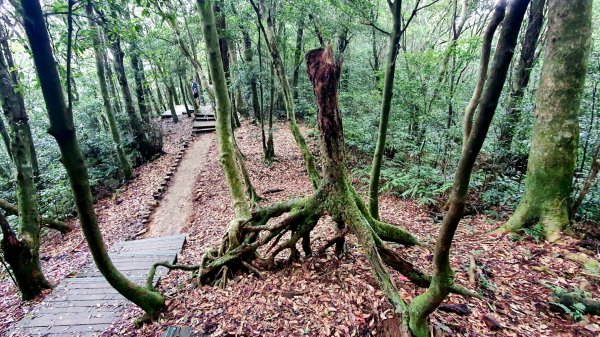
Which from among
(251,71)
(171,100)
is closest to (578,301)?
(251,71)

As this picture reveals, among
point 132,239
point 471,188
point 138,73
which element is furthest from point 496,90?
point 138,73

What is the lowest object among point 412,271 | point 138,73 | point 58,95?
point 412,271

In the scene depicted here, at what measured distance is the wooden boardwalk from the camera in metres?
4.31

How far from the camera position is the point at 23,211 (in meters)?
5.76

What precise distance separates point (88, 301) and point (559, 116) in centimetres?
819

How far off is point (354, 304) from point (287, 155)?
9505 millimetres

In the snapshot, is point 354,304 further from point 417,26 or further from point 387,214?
point 417,26

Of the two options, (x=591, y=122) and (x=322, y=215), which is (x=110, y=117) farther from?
(x=591, y=122)

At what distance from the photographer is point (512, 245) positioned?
4.15m

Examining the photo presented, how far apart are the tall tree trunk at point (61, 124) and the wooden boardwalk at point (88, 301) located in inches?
73.0

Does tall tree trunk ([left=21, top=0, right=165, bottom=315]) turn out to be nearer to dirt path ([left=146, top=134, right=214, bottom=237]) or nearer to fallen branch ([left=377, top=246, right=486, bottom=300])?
fallen branch ([left=377, top=246, right=486, bottom=300])

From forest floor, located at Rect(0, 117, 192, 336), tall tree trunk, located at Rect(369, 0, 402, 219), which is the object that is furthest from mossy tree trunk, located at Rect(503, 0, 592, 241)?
forest floor, located at Rect(0, 117, 192, 336)

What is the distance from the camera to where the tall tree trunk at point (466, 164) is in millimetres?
1441

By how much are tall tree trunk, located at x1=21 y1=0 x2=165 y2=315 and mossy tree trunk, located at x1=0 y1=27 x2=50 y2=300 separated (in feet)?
12.3
